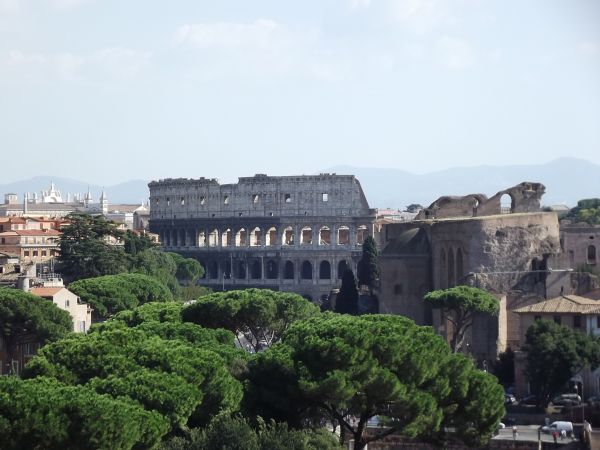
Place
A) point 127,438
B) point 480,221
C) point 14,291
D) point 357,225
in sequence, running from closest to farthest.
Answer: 1. point 127,438
2. point 14,291
3. point 480,221
4. point 357,225

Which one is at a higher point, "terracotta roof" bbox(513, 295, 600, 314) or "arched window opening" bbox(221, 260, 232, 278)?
"arched window opening" bbox(221, 260, 232, 278)

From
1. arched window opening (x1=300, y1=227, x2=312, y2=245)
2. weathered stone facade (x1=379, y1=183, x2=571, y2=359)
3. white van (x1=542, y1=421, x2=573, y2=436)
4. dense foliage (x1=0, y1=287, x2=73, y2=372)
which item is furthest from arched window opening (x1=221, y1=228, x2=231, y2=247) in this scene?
white van (x1=542, y1=421, x2=573, y2=436)

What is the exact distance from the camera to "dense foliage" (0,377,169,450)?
30.4 m

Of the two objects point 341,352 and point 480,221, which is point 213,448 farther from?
point 480,221

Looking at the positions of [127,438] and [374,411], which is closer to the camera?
[127,438]

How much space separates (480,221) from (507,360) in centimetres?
797

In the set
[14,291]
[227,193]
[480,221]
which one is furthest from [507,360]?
[227,193]

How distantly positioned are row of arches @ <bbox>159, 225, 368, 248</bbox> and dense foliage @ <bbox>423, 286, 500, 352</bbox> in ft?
216

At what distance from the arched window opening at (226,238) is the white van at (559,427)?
283 feet

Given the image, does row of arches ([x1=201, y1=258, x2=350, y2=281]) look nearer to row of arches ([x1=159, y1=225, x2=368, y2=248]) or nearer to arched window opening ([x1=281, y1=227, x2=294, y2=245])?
row of arches ([x1=159, y1=225, x2=368, y2=248])

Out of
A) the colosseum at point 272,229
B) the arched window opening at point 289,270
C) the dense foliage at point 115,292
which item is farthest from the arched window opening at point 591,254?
the arched window opening at point 289,270

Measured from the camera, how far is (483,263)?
63250 millimetres

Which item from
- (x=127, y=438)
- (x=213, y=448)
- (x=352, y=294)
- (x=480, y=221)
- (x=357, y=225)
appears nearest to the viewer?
(x=127, y=438)

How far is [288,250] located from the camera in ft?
415
